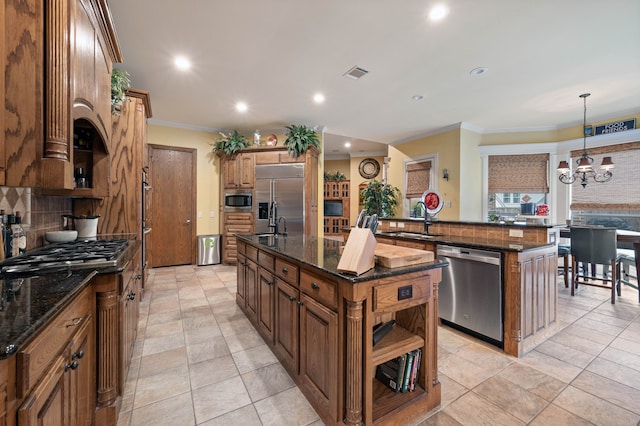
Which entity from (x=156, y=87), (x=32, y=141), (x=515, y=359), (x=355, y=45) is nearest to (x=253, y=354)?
(x=32, y=141)

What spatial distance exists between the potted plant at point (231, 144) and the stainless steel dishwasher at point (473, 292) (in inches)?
166

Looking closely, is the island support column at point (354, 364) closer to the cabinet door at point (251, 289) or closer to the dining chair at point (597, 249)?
the cabinet door at point (251, 289)

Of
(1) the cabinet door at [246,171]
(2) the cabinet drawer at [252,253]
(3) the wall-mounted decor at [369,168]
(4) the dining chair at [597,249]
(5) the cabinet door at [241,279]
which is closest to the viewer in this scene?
(2) the cabinet drawer at [252,253]

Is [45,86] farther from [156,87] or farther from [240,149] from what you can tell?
[240,149]

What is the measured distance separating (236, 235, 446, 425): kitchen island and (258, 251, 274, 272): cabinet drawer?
0.29ft

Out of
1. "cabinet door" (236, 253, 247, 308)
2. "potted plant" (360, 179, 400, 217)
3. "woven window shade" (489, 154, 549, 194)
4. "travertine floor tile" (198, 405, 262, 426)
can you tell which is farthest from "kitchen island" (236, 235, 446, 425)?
"woven window shade" (489, 154, 549, 194)

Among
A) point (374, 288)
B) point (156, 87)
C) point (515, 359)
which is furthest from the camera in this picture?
point (156, 87)

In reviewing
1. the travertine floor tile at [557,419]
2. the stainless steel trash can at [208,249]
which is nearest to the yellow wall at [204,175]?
the stainless steel trash can at [208,249]

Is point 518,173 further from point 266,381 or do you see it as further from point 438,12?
point 266,381

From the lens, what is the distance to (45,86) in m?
1.22

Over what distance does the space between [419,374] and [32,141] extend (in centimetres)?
234

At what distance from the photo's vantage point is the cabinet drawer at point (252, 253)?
8.16 ft

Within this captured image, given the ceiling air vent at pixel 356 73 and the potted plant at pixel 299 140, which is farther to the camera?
the potted plant at pixel 299 140

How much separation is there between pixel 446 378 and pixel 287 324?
1.21 metres
